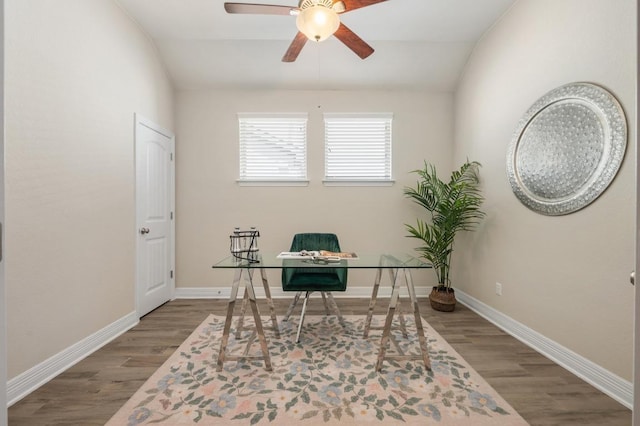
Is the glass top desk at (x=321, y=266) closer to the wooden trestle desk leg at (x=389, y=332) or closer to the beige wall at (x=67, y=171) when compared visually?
the wooden trestle desk leg at (x=389, y=332)

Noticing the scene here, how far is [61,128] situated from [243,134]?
1.94 m

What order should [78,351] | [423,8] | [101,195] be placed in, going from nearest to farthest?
1. [78,351]
2. [101,195]
3. [423,8]

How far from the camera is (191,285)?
3.70 m

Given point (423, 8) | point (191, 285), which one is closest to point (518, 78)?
point (423, 8)

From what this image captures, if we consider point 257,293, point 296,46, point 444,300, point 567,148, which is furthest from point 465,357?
point 296,46

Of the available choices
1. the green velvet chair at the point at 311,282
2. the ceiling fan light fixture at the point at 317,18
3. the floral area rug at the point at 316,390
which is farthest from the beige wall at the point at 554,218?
the ceiling fan light fixture at the point at 317,18

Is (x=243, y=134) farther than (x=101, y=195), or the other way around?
(x=243, y=134)

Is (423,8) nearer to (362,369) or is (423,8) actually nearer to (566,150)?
(566,150)

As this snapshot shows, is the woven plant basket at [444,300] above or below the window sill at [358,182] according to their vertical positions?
below

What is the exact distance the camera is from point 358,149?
3770mm

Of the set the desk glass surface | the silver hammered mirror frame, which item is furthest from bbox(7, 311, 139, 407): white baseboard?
the silver hammered mirror frame

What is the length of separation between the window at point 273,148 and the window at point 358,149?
0.37 meters

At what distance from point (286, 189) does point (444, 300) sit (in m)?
2.36

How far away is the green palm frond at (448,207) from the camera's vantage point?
10.2 feet
